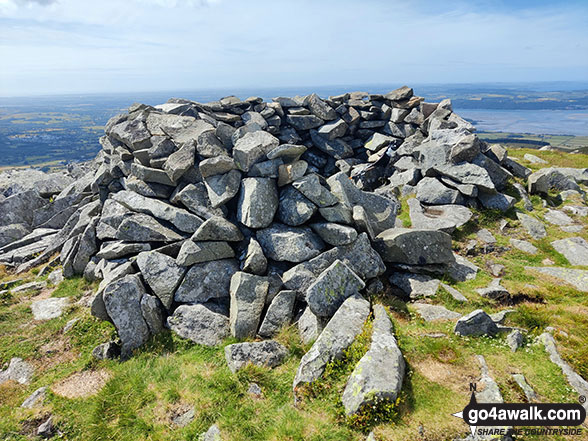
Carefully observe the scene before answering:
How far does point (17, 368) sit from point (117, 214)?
25.2 ft

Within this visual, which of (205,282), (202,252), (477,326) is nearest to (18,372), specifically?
(205,282)

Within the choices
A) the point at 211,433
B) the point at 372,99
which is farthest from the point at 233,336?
the point at 372,99

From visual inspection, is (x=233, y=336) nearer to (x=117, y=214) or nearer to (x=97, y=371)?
(x=97, y=371)

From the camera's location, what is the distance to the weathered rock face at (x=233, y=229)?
13320 millimetres

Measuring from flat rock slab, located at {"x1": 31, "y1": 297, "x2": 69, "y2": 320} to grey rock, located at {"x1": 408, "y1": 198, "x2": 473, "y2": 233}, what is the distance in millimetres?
19386

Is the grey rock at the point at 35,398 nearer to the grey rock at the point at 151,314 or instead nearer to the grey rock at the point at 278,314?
the grey rock at the point at 151,314

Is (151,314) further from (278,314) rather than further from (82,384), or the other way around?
→ (278,314)

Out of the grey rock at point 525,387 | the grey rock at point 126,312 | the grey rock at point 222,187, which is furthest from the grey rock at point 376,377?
the grey rock at point 222,187

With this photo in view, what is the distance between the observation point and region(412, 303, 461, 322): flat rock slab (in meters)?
12.6

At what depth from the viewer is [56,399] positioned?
10727mm

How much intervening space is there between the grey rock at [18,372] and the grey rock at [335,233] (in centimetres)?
1259

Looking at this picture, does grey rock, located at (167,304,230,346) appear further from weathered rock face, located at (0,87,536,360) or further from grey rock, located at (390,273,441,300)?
grey rock, located at (390,273,441,300)

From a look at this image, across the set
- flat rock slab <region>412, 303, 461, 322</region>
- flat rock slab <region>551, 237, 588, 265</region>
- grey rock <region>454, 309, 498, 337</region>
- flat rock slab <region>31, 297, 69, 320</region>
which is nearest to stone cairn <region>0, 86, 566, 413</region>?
flat rock slab <region>412, 303, 461, 322</region>

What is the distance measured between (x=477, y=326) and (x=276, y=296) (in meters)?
7.34
